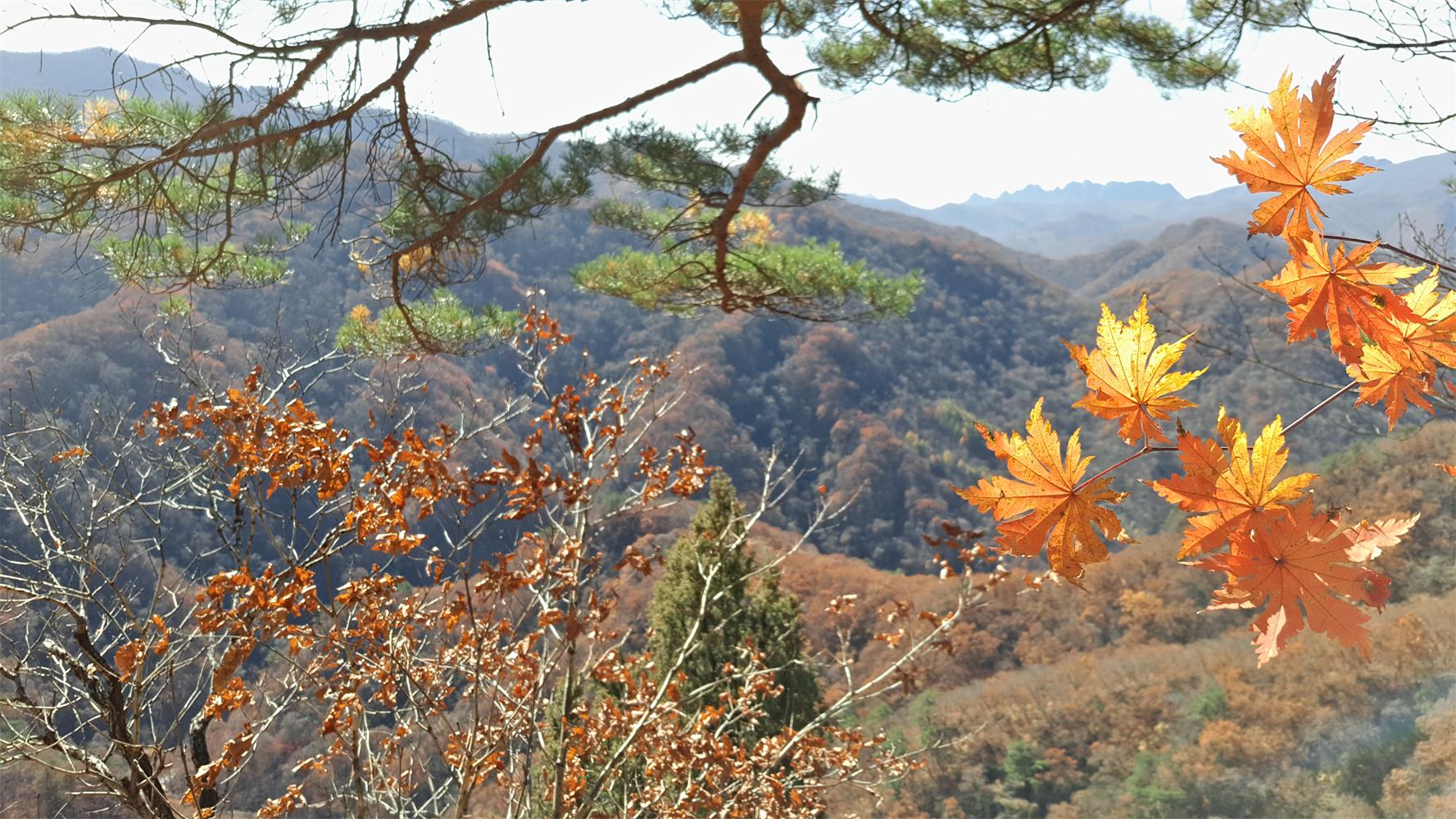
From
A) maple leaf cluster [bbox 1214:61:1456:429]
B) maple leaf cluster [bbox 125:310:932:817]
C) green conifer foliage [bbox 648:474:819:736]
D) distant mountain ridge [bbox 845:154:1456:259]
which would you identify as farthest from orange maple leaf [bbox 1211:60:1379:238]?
distant mountain ridge [bbox 845:154:1456:259]

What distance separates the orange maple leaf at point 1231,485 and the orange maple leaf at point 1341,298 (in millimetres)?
93

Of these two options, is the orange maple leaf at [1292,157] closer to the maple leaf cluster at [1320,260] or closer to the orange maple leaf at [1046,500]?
the maple leaf cluster at [1320,260]

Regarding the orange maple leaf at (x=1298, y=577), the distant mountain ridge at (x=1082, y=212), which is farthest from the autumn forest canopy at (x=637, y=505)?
the distant mountain ridge at (x=1082, y=212)

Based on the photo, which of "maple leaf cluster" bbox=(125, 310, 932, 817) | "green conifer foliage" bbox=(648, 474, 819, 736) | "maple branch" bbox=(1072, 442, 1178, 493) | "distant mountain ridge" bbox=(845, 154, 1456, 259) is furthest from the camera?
"distant mountain ridge" bbox=(845, 154, 1456, 259)

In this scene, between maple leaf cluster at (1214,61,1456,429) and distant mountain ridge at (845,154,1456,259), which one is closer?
maple leaf cluster at (1214,61,1456,429)

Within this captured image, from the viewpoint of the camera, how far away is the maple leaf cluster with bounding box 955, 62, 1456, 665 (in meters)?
0.37

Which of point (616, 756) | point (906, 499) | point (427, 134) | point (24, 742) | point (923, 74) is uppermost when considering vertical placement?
point (923, 74)

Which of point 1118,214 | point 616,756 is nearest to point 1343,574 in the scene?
point 616,756

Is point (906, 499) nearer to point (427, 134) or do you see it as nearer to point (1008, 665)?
point (1008, 665)

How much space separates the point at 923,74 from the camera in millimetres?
2783

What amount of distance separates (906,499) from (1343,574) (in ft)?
58.8

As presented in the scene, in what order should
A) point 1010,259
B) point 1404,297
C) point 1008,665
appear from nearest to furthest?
point 1404,297 < point 1008,665 < point 1010,259

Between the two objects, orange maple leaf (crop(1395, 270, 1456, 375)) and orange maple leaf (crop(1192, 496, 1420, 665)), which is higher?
orange maple leaf (crop(1395, 270, 1456, 375))

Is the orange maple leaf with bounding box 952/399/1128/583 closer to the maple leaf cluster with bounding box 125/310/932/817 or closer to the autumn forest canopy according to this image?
the autumn forest canopy
